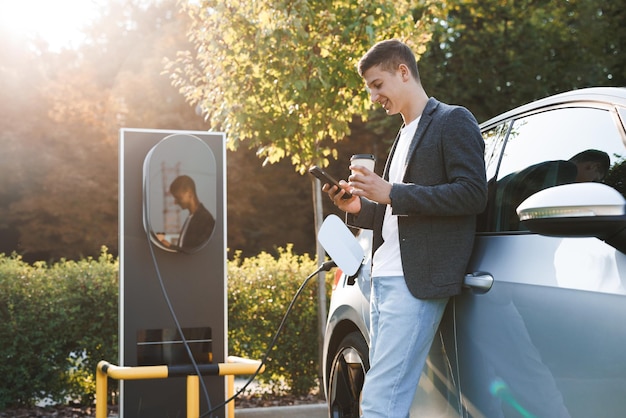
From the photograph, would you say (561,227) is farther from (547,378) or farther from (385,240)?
(385,240)

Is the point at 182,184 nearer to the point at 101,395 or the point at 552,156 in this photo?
the point at 101,395

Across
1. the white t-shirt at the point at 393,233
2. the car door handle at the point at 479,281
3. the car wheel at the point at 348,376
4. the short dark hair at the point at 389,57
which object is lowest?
the car wheel at the point at 348,376

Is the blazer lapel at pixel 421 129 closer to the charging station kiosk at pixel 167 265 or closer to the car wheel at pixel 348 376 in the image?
the car wheel at pixel 348 376

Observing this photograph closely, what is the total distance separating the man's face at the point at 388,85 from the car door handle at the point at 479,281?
2.23 ft

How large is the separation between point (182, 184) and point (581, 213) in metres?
3.35

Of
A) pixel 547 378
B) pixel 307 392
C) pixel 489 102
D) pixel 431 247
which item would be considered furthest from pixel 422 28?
pixel 489 102

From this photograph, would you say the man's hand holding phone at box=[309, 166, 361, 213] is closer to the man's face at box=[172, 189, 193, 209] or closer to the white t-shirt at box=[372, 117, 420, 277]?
the white t-shirt at box=[372, 117, 420, 277]

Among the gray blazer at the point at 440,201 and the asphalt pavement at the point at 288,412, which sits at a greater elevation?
the gray blazer at the point at 440,201

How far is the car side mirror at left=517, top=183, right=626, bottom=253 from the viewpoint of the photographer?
2.08 meters

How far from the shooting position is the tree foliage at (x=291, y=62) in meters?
7.48

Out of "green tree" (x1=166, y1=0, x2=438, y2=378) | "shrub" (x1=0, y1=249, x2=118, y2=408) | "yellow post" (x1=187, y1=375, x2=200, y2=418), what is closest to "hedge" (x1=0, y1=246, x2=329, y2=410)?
"shrub" (x1=0, y1=249, x2=118, y2=408)

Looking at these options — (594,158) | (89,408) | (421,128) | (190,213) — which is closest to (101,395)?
(190,213)

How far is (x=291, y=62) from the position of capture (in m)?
7.55

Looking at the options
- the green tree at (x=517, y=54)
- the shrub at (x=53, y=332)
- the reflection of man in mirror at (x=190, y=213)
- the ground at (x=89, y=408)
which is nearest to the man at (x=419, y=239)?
the reflection of man in mirror at (x=190, y=213)
